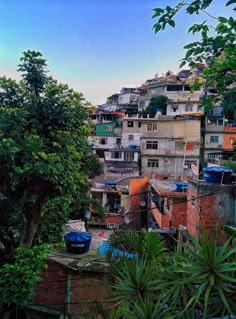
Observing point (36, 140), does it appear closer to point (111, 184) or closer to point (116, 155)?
point (111, 184)

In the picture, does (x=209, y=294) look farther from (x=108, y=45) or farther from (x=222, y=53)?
(x=108, y=45)

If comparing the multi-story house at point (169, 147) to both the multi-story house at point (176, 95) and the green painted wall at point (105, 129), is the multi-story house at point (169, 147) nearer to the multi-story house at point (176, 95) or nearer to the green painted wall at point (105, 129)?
the green painted wall at point (105, 129)

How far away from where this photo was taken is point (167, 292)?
225 centimetres

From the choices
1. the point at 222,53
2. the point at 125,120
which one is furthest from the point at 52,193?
the point at 125,120

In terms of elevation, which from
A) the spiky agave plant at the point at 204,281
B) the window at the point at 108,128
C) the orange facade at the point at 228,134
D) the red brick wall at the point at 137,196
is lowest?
the red brick wall at the point at 137,196

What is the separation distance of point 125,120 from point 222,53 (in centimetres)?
2775

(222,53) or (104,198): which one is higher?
(222,53)

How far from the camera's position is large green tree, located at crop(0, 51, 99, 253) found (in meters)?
5.48

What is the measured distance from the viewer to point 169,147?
26.4m

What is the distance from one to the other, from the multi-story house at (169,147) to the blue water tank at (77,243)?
19739 millimetres

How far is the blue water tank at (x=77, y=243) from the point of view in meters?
6.77

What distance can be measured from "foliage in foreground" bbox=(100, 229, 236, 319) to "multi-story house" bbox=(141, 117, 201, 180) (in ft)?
77.8

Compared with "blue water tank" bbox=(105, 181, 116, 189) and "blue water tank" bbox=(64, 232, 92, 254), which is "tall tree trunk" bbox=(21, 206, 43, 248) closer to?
"blue water tank" bbox=(64, 232, 92, 254)

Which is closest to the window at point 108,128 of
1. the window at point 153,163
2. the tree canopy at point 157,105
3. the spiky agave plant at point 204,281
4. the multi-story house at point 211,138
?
the window at point 153,163
